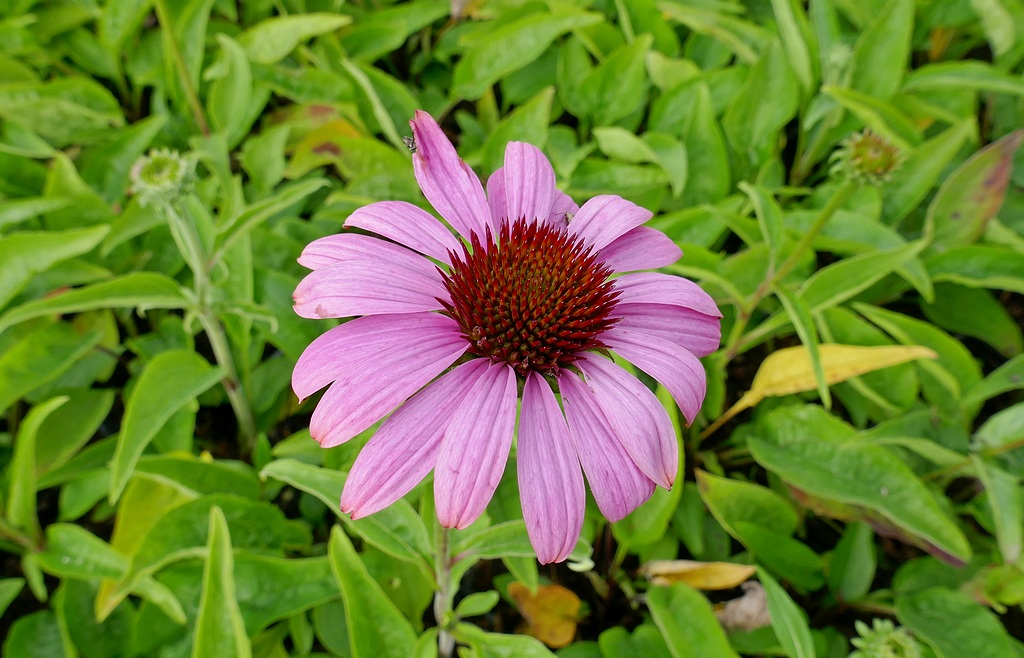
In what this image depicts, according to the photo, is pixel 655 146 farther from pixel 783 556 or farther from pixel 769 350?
pixel 783 556

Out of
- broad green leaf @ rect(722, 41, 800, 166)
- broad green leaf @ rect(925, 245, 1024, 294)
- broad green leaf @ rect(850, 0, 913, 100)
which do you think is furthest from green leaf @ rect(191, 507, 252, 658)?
broad green leaf @ rect(850, 0, 913, 100)

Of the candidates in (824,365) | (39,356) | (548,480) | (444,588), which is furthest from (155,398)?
(824,365)

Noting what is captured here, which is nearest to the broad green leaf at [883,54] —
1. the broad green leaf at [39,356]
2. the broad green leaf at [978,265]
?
the broad green leaf at [978,265]

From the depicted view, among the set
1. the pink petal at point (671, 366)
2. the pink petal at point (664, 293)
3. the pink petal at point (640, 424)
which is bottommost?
the pink petal at point (640, 424)

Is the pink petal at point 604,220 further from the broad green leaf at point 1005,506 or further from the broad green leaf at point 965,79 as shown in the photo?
the broad green leaf at point 965,79

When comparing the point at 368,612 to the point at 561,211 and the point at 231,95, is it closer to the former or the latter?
the point at 561,211

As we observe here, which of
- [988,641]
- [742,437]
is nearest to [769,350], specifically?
[742,437]

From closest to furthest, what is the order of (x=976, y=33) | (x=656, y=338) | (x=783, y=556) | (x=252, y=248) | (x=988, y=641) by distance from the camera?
(x=656, y=338) → (x=988, y=641) → (x=783, y=556) → (x=252, y=248) → (x=976, y=33)
